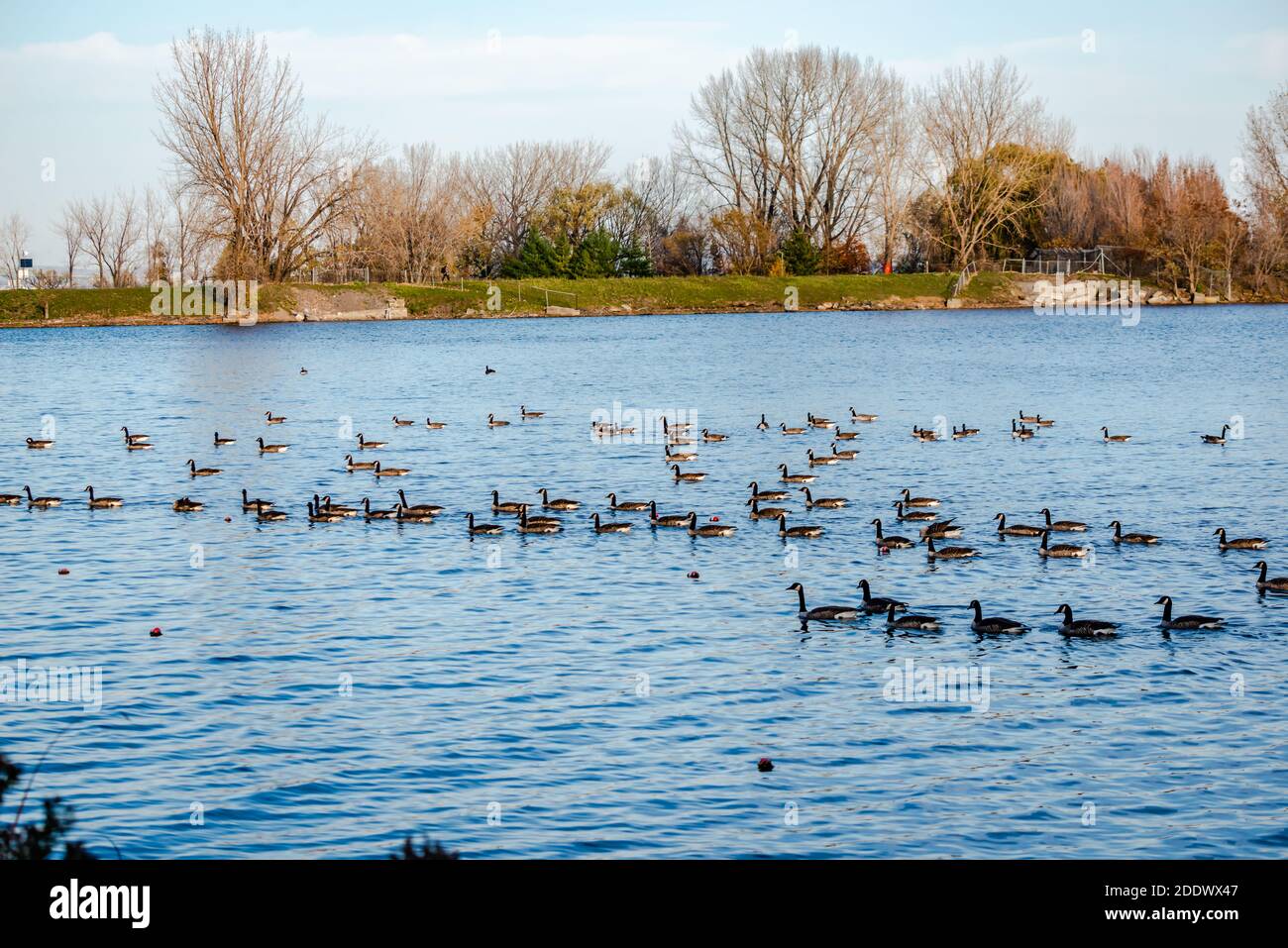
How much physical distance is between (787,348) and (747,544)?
5964 cm

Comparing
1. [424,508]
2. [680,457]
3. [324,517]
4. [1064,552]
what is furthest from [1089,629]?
[680,457]

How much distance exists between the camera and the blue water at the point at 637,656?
54.7ft

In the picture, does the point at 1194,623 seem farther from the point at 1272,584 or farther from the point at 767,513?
the point at 767,513

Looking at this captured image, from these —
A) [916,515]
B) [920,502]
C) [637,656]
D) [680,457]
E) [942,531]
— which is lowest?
[637,656]

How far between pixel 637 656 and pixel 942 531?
11154mm

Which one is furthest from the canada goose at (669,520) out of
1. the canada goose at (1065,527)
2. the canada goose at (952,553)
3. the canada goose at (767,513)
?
the canada goose at (1065,527)

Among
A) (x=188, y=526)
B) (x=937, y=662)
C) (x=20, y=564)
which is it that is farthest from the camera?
(x=188, y=526)

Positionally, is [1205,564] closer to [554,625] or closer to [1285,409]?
[554,625]

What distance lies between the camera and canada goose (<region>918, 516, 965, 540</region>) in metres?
31.9

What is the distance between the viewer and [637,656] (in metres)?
23.6

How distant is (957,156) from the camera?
459 ft

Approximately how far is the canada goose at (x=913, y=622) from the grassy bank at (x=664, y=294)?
108 meters
